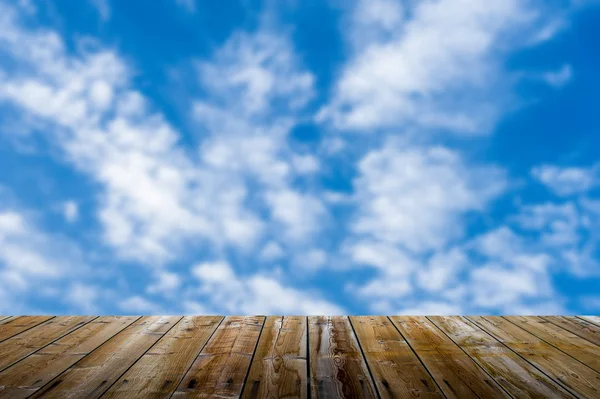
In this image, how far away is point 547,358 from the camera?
1798 millimetres

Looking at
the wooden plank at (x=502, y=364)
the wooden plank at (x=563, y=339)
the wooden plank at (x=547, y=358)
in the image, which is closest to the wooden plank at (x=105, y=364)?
the wooden plank at (x=502, y=364)

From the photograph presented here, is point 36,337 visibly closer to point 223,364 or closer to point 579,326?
point 223,364

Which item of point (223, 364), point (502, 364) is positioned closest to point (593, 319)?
point (502, 364)

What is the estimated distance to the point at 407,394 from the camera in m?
1.37

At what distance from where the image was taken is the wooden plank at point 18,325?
2135 millimetres

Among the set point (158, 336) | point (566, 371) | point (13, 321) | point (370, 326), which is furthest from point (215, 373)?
point (13, 321)

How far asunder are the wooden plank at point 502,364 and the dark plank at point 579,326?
50 cm

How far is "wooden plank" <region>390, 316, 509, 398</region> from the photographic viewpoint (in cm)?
143

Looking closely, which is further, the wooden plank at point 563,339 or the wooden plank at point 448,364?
the wooden plank at point 563,339

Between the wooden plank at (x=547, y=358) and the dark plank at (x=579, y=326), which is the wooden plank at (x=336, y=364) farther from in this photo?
the dark plank at (x=579, y=326)

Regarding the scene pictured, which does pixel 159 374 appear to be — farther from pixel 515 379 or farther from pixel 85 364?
pixel 515 379

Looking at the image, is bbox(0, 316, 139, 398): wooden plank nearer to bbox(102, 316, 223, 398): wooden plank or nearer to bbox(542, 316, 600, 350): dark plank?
bbox(102, 316, 223, 398): wooden plank

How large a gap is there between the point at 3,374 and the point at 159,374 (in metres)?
0.56

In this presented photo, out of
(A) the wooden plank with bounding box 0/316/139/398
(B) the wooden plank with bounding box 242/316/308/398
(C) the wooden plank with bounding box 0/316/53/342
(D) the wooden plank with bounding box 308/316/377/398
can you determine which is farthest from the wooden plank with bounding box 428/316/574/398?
(C) the wooden plank with bounding box 0/316/53/342
